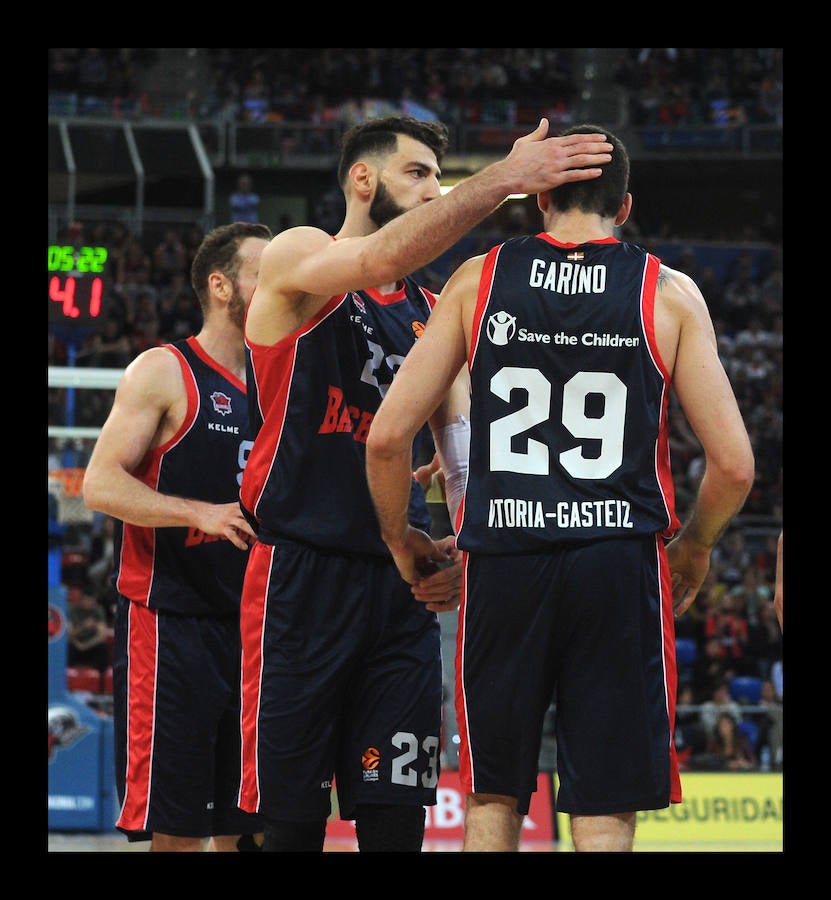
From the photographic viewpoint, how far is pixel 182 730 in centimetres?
501

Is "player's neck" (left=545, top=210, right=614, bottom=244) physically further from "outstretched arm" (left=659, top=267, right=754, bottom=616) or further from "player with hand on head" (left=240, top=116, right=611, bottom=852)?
"player with hand on head" (left=240, top=116, right=611, bottom=852)

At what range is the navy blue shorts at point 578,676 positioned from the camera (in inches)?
131

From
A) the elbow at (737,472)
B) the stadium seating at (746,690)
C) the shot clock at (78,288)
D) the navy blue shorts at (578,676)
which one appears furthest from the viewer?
the stadium seating at (746,690)

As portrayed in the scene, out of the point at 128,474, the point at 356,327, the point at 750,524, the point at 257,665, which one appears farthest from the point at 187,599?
the point at 750,524

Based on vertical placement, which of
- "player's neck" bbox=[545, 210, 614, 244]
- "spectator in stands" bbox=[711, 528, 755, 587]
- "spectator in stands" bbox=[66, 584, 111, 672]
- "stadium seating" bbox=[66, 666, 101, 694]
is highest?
"player's neck" bbox=[545, 210, 614, 244]

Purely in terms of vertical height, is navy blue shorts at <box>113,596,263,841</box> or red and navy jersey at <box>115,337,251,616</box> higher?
red and navy jersey at <box>115,337,251,616</box>

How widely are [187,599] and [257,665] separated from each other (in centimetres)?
107

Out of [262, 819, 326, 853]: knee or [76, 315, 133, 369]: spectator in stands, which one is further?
[76, 315, 133, 369]: spectator in stands

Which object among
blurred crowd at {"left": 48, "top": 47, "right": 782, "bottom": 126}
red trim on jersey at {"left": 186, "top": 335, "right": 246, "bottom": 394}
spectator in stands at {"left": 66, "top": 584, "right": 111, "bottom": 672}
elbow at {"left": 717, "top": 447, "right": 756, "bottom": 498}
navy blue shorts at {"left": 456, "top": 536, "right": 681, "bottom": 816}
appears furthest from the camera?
blurred crowd at {"left": 48, "top": 47, "right": 782, "bottom": 126}

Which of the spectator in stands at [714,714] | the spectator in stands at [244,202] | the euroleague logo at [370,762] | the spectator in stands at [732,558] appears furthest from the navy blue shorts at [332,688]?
the spectator in stands at [244,202]

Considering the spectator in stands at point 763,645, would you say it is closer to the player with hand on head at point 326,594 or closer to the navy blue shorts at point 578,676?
the player with hand on head at point 326,594

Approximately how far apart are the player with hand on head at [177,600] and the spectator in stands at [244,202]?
15.4 m

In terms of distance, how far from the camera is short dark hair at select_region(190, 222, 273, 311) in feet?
17.6

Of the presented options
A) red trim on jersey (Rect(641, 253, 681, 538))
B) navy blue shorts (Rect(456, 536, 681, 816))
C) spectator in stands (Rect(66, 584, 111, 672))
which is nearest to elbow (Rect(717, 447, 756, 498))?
red trim on jersey (Rect(641, 253, 681, 538))
